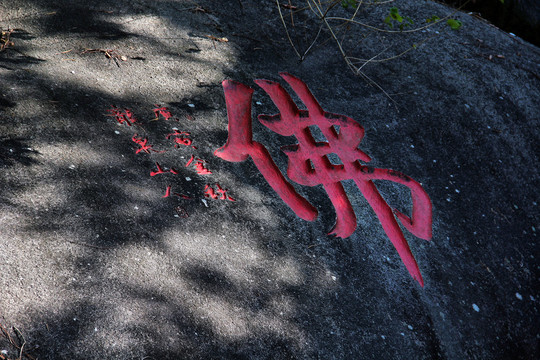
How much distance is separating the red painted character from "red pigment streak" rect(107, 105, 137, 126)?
537 mm

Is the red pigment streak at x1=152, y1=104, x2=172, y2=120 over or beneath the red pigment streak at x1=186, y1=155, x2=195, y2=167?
over

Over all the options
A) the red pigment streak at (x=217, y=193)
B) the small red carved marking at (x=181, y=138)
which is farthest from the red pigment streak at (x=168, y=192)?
the small red carved marking at (x=181, y=138)

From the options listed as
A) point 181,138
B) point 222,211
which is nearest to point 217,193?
point 222,211

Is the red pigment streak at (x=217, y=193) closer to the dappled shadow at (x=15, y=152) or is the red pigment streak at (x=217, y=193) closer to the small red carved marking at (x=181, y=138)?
the small red carved marking at (x=181, y=138)

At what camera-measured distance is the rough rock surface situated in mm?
1868

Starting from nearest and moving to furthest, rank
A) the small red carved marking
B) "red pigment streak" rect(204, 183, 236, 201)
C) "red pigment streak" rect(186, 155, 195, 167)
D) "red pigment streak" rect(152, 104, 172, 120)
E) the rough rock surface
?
1. the rough rock surface
2. "red pigment streak" rect(204, 183, 236, 201)
3. "red pigment streak" rect(186, 155, 195, 167)
4. the small red carved marking
5. "red pigment streak" rect(152, 104, 172, 120)

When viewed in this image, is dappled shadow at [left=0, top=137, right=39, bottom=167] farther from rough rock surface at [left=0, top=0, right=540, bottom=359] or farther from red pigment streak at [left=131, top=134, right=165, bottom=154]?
red pigment streak at [left=131, top=134, right=165, bottom=154]

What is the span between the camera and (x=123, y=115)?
265cm

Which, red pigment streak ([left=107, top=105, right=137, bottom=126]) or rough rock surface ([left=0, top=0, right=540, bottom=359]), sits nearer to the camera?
rough rock surface ([left=0, top=0, right=540, bottom=359])

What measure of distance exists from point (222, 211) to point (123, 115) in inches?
33.6

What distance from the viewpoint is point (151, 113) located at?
2.76 meters

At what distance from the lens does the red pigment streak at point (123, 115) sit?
262cm

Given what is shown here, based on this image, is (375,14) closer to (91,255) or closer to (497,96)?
(497,96)

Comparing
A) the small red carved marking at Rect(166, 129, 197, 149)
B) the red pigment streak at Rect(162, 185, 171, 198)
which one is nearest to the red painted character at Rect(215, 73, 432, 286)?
the small red carved marking at Rect(166, 129, 197, 149)
